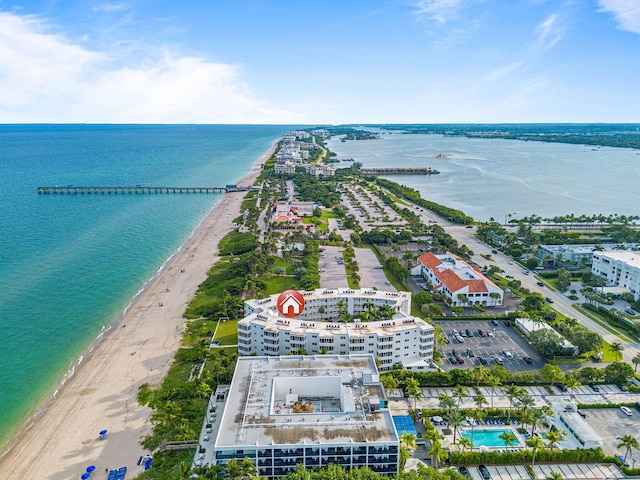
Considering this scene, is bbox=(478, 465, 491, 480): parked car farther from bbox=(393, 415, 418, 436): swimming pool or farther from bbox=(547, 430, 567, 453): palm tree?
bbox=(393, 415, 418, 436): swimming pool

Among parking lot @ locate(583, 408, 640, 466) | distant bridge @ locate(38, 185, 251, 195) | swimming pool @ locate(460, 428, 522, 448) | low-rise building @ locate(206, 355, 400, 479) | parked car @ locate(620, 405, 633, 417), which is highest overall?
distant bridge @ locate(38, 185, 251, 195)

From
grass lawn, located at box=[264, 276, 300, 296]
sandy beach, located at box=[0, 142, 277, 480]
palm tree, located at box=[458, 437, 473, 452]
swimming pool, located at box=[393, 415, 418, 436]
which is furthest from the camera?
grass lawn, located at box=[264, 276, 300, 296]

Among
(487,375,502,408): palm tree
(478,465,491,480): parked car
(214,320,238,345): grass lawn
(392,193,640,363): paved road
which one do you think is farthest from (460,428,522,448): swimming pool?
(214,320,238,345): grass lawn

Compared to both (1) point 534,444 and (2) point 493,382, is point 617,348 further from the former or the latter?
(1) point 534,444

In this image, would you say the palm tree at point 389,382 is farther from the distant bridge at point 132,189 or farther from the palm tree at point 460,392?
the distant bridge at point 132,189

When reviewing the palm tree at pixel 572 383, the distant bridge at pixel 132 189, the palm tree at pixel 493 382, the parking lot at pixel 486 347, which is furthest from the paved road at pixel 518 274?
the distant bridge at pixel 132 189

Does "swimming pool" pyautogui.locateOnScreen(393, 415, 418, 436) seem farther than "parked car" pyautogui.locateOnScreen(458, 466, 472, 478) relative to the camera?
Yes

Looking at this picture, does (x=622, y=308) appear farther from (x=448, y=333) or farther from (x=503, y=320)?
(x=448, y=333)
